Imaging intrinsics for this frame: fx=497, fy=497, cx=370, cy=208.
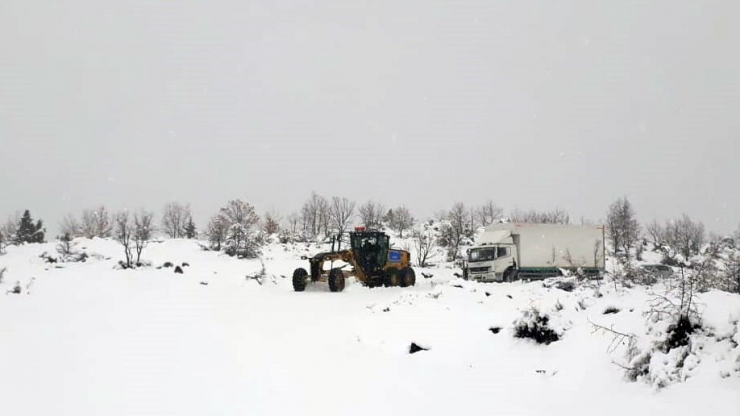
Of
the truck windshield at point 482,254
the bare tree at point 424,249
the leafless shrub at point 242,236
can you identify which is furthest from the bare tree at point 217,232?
the truck windshield at point 482,254

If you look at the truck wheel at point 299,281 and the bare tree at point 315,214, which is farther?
the bare tree at point 315,214

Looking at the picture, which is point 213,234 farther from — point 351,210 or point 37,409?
point 37,409

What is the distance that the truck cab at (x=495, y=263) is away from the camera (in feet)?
80.9

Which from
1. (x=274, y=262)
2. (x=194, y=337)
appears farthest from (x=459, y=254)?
(x=194, y=337)

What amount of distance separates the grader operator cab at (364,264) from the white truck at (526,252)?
4.20m

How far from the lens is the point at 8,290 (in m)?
15.5

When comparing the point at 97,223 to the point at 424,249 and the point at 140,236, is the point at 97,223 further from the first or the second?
the point at 424,249

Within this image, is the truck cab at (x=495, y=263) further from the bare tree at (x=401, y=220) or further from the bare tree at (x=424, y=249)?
the bare tree at (x=401, y=220)

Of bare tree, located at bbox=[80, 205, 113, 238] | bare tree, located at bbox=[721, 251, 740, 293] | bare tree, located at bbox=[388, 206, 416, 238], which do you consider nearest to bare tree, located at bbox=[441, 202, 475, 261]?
bare tree, located at bbox=[388, 206, 416, 238]

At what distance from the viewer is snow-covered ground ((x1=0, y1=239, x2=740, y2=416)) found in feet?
17.7

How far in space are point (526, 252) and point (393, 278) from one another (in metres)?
7.30

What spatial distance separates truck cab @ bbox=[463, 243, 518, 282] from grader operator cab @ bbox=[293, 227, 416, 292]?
396 cm

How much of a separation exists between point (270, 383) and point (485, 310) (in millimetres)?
5902

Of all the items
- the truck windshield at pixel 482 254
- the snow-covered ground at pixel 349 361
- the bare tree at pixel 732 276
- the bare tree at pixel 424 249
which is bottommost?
the bare tree at pixel 424 249
